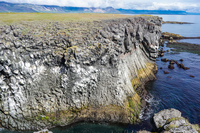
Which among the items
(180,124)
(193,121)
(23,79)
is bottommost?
(193,121)

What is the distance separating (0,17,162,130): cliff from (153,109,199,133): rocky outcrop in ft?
14.7

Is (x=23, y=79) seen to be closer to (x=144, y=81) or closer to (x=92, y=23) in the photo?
(x=92, y=23)

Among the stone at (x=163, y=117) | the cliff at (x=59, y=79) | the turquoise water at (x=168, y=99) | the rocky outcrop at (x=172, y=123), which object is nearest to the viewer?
the rocky outcrop at (x=172, y=123)

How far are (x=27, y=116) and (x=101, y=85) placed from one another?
15.1 m

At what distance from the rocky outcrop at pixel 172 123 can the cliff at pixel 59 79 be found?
14.7ft

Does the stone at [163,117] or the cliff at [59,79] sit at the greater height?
the cliff at [59,79]

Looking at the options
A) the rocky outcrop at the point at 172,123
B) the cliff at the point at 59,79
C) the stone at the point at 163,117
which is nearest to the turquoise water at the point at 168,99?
the stone at the point at 163,117

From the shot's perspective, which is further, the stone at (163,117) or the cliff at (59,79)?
the stone at (163,117)

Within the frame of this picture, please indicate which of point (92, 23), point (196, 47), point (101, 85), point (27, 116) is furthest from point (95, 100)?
point (196, 47)

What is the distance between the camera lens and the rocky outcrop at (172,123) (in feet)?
71.7

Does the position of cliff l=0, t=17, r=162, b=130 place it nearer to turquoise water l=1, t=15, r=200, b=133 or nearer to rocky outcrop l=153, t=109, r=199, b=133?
turquoise water l=1, t=15, r=200, b=133

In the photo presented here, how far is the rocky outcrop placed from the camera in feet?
71.7

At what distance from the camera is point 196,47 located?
85625 mm

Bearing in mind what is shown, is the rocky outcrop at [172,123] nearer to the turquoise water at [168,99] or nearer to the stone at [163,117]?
the stone at [163,117]
